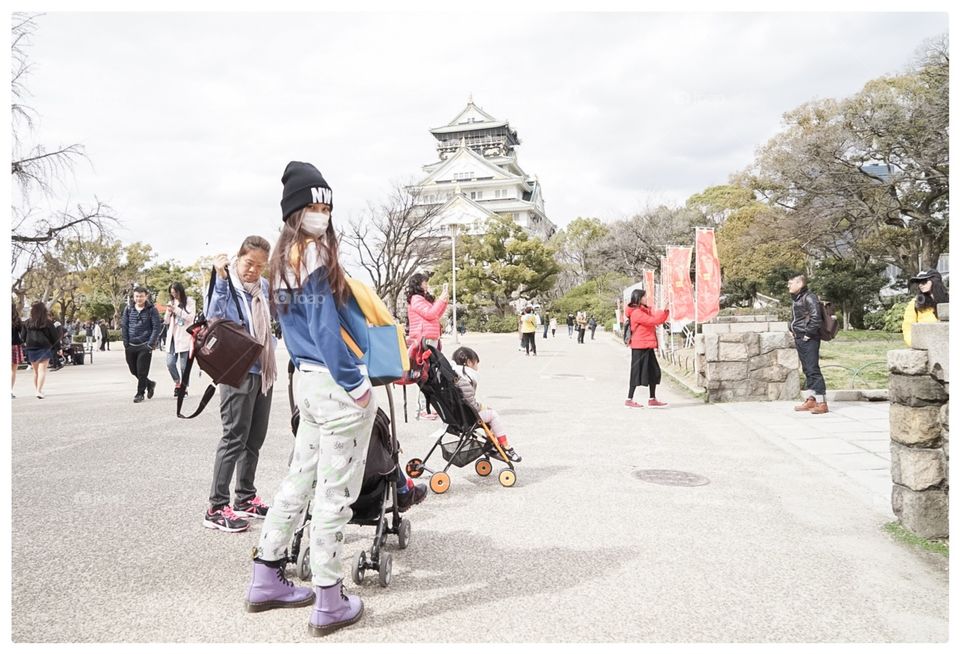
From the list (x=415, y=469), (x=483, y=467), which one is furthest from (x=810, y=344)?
(x=415, y=469)

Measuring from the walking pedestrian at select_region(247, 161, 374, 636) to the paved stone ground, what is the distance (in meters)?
0.13

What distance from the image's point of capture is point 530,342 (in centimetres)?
2295

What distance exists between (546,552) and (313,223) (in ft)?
6.90

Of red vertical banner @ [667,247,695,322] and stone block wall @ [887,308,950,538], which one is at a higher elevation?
red vertical banner @ [667,247,695,322]

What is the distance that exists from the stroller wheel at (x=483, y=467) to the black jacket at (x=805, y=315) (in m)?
5.09

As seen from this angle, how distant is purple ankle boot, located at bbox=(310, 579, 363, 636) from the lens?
9.01ft

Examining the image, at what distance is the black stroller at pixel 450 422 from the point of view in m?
4.90

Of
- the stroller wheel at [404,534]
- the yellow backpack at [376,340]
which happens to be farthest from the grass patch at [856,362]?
the yellow backpack at [376,340]

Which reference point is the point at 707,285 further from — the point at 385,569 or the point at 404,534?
the point at 385,569

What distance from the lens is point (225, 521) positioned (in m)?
4.05

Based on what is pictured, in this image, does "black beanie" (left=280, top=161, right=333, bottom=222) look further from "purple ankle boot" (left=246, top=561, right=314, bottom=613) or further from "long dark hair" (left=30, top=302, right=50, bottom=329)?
"long dark hair" (left=30, top=302, right=50, bottom=329)

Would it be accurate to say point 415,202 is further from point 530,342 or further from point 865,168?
point 865,168

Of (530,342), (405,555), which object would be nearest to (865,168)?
(530,342)

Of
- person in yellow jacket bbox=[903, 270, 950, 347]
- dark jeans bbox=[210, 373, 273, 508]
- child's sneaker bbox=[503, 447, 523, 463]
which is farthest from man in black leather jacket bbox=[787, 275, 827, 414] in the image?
dark jeans bbox=[210, 373, 273, 508]
